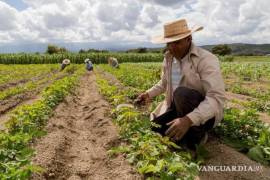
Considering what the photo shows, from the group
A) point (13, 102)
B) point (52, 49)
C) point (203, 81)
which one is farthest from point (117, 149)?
point (52, 49)

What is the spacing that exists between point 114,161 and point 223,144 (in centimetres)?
150

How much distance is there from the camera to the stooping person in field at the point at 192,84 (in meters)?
3.93

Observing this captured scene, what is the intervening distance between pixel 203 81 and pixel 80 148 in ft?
6.50

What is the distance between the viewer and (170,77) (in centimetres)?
471

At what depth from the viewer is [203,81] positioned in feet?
13.5

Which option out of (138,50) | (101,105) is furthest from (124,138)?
(138,50)

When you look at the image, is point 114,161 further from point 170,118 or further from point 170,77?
point 170,77

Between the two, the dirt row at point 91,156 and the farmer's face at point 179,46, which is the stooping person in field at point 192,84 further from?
the dirt row at point 91,156

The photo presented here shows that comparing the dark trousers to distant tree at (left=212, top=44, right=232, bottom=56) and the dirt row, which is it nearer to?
the dirt row

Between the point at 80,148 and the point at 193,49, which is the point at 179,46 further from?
the point at 80,148

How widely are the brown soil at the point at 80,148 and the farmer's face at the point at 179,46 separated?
1365 mm

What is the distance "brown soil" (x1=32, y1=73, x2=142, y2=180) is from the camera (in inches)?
151

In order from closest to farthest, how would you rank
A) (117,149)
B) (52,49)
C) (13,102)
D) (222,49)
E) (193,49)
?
1. (117,149)
2. (193,49)
3. (13,102)
4. (52,49)
5. (222,49)

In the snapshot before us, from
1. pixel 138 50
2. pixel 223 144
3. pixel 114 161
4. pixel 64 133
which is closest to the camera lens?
pixel 114 161
